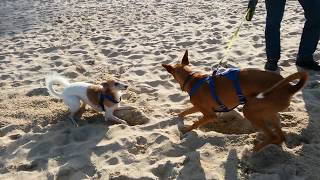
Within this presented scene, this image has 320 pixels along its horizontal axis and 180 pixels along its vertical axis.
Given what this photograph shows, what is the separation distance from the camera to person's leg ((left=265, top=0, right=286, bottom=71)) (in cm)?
541

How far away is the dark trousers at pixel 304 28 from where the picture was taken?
5.33 meters

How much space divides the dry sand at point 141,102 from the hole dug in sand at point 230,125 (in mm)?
11

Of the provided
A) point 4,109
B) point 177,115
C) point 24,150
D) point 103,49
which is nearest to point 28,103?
point 4,109

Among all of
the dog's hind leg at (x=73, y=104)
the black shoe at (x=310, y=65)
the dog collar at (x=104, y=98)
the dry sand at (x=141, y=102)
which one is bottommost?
the dry sand at (x=141, y=102)

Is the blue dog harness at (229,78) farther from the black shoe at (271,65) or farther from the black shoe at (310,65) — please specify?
the black shoe at (310,65)

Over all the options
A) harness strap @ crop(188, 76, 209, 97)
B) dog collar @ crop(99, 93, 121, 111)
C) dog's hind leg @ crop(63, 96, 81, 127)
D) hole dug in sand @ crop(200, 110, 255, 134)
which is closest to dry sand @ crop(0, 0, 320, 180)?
hole dug in sand @ crop(200, 110, 255, 134)

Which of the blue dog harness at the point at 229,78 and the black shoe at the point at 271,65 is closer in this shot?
the blue dog harness at the point at 229,78

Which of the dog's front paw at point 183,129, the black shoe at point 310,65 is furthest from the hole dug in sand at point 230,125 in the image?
the black shoe at point 310,65

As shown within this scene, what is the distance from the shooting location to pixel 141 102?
5.26 m

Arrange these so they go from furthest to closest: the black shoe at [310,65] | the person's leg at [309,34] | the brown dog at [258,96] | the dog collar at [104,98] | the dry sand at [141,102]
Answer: the black shoe at [310,65], the person's leg at [309,34], the dog collar at [104,98], the dry sand at [141,102], the brown dog at [258,96]

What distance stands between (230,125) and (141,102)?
1.19m

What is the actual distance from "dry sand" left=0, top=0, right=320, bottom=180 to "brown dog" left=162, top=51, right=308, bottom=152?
0.20m

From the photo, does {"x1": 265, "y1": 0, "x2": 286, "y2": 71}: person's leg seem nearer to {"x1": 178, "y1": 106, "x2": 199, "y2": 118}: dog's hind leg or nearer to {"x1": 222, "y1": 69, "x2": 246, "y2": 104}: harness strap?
{"x1": 178, "y1": 106, "x2": 199, "y2": 118}: dog's hind leg

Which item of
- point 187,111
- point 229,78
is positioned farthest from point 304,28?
point 229,78
